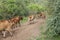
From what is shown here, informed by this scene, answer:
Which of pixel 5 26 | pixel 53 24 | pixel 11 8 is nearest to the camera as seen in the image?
pixel 53 24

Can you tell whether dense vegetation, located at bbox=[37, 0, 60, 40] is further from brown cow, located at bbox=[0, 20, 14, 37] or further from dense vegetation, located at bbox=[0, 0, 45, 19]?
dense vegetation, located at bbox=[0, 0, 45, 19]

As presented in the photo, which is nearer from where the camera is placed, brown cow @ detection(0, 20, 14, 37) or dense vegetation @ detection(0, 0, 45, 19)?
brown cow @ detection(0, 20, 14, 37)

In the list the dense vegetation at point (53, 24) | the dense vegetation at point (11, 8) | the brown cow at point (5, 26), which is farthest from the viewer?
the dense vegetation at point (11, 8)

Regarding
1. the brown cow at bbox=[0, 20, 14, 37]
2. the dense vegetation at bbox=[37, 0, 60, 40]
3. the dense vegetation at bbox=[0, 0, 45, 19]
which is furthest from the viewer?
the dense vegetation at bbox=[0, 0, 45, 19]

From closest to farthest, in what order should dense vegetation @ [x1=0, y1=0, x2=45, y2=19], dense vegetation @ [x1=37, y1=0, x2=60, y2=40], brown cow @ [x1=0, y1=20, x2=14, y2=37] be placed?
dense vegetation @ [x1=37, y1=0, x2=60, y2=40], brown cow @ [x1=0, y1=20, x2=14, y2=37], dense vegetation @ [x1=0, y1=0, x2=45, y2=19]

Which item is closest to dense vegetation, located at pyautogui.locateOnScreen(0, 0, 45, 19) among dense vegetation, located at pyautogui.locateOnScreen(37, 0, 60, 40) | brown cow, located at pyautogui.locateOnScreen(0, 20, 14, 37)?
brown cow, located at pyautogui.locateOnScreen(0, 20, 14, 37)

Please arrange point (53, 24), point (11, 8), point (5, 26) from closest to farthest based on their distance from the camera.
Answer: point (53, 24) → point (5, 26) → point (11, 8)

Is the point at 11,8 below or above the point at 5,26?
below

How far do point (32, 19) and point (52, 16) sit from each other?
5296 millimetres

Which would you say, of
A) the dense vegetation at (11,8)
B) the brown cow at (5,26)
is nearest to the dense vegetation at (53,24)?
the brown cow at (5,26)

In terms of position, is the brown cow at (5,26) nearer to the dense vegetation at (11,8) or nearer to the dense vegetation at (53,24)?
the dense vegetation at (53,24)

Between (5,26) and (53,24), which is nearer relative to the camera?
(53,24)

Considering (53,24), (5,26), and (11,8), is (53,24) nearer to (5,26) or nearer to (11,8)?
(5,26)

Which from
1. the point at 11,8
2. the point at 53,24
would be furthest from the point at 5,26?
the point at 11,8
